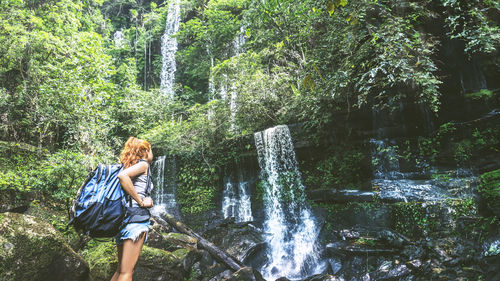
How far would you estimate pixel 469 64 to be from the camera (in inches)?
259

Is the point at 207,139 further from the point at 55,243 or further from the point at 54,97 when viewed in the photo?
the point at 55,243

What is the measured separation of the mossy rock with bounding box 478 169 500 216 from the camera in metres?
4.32

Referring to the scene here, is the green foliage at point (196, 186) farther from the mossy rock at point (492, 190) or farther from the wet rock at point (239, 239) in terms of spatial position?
the mossy rock at point (492, 190)

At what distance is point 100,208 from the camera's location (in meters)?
2.24

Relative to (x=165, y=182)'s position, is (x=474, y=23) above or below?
above

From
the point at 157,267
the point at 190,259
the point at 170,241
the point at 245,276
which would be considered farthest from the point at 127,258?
the point at 170,241

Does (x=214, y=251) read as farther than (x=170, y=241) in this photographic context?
Yes

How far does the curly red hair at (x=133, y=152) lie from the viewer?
2598 mm

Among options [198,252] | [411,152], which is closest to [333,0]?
[198,252]

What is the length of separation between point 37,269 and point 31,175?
4.12 meters

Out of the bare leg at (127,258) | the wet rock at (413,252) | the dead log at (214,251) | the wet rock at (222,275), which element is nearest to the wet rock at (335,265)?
the wet rock at (413,252)

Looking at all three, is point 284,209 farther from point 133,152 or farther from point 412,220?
point 133,152

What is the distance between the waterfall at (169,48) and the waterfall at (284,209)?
40.5 feet

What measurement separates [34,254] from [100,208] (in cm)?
158
